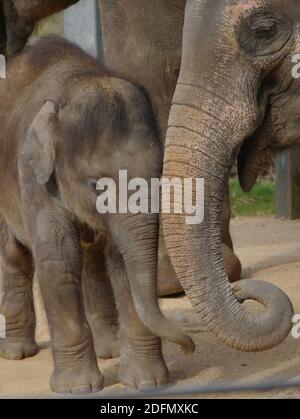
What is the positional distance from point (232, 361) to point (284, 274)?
5.63 feet

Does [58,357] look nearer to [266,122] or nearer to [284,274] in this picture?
[266,122]

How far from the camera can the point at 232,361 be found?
5102 millimetres

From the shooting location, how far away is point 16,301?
5418mm

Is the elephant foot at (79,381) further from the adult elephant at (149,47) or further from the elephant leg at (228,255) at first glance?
the elephant leg at (228,255)

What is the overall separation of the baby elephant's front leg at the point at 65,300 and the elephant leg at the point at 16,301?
71cm

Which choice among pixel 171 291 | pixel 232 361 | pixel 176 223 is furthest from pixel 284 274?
pixel 176 223

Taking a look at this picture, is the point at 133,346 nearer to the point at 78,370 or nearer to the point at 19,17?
the point at 78,370

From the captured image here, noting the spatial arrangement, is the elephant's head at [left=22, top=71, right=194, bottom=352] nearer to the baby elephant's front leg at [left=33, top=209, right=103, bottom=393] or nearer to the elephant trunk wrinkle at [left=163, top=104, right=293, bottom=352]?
the baby elephant's front leg at [left=33, top=209, right=103, bottom=393]

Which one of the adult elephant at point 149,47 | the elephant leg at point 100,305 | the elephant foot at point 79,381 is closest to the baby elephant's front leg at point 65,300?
the elephant foot at point 79,381

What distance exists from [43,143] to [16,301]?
1038mm

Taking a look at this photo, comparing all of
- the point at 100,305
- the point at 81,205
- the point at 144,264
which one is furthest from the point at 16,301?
the point at 144,264

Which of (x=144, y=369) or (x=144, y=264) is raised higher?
(x=144, y=264)

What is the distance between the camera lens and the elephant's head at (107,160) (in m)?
4.41

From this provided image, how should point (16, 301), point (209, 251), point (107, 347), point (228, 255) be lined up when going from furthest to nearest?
point (228, 255)
point (16, 301)
point (107, 347)
point (209, 251)
